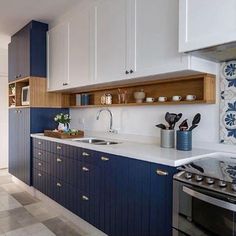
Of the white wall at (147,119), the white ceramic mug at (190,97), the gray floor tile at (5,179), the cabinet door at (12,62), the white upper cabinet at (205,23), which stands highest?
the cabinet door at (12,62)

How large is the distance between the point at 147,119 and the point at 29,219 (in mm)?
1710

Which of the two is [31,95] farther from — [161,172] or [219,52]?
[219,52]

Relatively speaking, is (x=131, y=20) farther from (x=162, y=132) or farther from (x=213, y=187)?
(x=213, y=187)

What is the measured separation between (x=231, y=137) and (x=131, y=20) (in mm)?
1299

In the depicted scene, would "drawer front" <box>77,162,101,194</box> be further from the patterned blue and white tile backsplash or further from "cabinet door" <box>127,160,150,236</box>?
the patterned blue and white tile backsplash

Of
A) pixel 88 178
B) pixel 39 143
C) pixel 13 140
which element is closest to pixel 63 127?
pixel 39 143

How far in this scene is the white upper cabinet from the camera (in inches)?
54.7

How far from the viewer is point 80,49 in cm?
278

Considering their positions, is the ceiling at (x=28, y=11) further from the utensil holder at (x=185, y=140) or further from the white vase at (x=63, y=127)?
the utensil holder at (x=185, y=140)

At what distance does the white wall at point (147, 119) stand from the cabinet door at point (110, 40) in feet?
1.65

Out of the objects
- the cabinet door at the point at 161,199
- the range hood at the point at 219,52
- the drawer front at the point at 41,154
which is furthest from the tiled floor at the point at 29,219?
the range hood at the point at 219,52

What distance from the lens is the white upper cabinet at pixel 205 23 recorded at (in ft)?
4.56

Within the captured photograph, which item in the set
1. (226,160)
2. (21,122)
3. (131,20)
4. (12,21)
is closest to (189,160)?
(226,160)

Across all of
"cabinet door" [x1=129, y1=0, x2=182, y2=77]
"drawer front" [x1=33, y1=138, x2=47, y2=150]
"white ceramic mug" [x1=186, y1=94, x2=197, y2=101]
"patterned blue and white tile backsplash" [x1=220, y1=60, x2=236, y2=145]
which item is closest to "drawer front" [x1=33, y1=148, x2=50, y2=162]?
"drawer front" [x1=33, y1=138, x2=47, y2=150]
